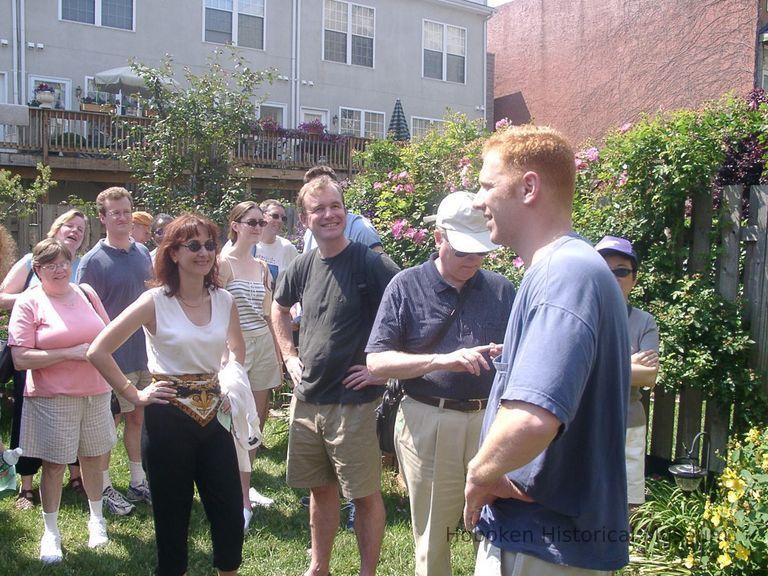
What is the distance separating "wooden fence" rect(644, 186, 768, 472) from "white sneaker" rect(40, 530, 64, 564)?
3955 mm

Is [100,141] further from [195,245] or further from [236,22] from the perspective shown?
[195,245]

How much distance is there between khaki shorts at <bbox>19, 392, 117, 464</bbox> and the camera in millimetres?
4293

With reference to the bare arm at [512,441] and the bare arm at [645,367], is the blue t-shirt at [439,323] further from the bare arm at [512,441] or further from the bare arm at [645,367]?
the bare arm at [512,441]

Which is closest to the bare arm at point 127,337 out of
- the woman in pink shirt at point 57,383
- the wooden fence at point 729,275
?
the woman in pink shirt at point 57,383

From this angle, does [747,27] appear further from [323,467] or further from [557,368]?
[557,368]

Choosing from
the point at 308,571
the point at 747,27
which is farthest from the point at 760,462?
the point at 747,27

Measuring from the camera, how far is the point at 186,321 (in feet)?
11.6

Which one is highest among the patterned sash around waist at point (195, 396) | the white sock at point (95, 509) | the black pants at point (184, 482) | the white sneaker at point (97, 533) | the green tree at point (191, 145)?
the green tree at point (191, 145)

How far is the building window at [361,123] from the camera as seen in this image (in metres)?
20.7

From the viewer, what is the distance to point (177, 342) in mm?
3463

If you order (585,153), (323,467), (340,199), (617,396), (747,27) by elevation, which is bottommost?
(323,467)

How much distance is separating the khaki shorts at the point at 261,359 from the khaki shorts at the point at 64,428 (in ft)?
3.66

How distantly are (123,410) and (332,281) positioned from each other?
2.35 meters

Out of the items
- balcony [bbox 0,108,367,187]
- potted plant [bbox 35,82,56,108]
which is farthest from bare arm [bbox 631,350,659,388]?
potted plant [bbox 35,82,56,108]
